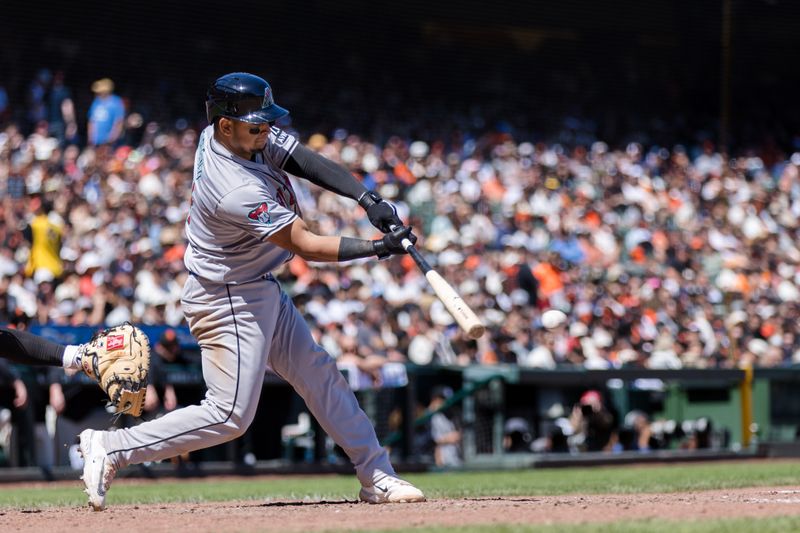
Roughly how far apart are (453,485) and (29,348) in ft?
12.3

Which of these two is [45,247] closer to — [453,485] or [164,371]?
[164,371]

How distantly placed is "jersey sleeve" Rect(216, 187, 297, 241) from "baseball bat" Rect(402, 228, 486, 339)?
485 mm

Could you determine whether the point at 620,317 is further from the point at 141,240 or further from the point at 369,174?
the point at 141,240

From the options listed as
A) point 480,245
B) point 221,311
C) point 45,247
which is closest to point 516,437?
point 480,245

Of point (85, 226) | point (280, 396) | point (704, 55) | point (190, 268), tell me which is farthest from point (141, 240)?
point (704, 55)

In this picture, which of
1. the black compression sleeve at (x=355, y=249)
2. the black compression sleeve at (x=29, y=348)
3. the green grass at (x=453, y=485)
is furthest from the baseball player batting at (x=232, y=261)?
the green grass at (x=453, y=485)

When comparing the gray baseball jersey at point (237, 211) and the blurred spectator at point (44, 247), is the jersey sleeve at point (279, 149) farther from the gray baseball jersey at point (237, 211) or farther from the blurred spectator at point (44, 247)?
the blurred spectator at point (44, 247)

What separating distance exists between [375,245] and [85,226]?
9.31 m

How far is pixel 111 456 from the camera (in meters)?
5.18

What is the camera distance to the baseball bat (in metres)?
4.89

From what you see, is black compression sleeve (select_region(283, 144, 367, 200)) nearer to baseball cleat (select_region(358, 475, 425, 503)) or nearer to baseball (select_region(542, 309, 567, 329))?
baseball cleat (select_region(358, 475, 425, 503))

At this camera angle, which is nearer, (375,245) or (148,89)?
(375,245)

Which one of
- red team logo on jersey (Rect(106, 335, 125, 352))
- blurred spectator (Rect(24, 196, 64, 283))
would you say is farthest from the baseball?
red team logo on jersey (Rect(106, 335, 125, 352))

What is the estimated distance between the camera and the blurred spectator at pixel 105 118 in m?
16.8
